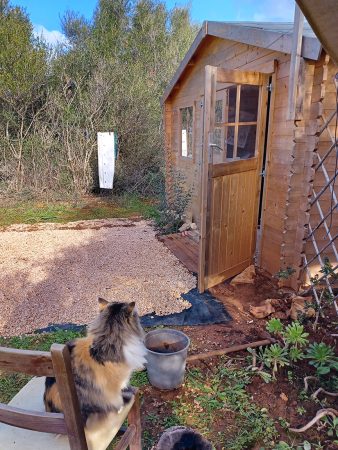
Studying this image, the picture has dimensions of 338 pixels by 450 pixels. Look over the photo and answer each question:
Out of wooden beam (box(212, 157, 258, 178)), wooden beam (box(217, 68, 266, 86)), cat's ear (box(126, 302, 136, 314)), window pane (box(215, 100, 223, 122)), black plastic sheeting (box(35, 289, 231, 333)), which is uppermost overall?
wooden beam (box(217, 68, 266, 86))

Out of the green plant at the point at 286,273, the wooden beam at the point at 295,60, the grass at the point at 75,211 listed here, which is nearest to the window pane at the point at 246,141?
the wooden beam at the point at 295,60

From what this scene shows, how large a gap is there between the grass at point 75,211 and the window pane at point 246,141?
3.38 metres

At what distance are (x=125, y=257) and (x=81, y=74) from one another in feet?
21.9

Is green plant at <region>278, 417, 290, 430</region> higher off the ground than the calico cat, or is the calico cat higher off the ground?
the calico cat

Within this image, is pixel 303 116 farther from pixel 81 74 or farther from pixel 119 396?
pixel 81 74

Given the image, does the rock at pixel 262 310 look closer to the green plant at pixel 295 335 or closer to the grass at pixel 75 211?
the green plant at pixel 295 335

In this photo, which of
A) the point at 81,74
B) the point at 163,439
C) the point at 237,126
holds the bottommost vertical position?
the point at 163,439

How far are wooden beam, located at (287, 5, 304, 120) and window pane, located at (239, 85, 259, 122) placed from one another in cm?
55

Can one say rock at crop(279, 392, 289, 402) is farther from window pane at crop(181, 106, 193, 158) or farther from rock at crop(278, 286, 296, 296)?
window pane at crop(181, 106, 193, 158)

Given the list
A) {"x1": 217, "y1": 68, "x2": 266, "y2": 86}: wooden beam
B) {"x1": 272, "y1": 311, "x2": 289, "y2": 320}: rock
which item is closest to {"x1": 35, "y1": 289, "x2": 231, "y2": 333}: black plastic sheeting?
{"x1": 272, "y1": 311, "x2": 289, "y2": 320}: rock

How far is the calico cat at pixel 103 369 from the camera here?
1.13 meters

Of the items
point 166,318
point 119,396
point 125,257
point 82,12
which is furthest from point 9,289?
point 82,12

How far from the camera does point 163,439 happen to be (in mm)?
1376

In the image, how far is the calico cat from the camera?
1.13 metres
